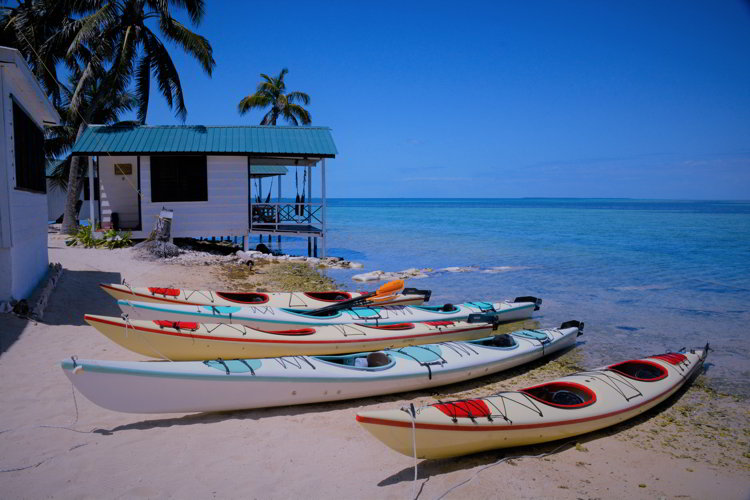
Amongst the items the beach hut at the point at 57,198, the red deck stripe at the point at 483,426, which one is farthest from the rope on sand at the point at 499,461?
the beach hut at the point at 57,198

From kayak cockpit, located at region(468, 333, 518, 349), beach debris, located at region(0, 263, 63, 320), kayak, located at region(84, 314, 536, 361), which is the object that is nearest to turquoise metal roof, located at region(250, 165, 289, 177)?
beach debris, located at region(0, 263, 63, 320)

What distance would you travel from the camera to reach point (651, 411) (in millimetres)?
6621

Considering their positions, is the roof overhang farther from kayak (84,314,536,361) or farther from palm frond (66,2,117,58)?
palm frond (66,2,117,58)

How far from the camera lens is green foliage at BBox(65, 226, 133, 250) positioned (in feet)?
53.7

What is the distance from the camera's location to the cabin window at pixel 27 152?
28.6ft

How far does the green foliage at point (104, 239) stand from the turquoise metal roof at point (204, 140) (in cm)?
269

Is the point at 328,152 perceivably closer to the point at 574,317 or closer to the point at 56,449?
the point at 574,317

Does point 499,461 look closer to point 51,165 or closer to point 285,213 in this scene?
point 285,213

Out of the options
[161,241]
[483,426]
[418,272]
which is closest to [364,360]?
[483,426]

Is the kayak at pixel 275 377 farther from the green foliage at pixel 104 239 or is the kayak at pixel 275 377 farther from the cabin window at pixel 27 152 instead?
the green foliage at pixel 104 239

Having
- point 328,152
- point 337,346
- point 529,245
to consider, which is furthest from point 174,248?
point 529,245

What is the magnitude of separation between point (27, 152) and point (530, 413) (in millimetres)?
10142

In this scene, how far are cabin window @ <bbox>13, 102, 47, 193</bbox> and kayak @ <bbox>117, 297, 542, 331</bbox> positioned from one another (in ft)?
10.9

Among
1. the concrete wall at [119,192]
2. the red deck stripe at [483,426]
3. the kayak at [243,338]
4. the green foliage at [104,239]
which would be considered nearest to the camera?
the red deck stripe at [483,426]
